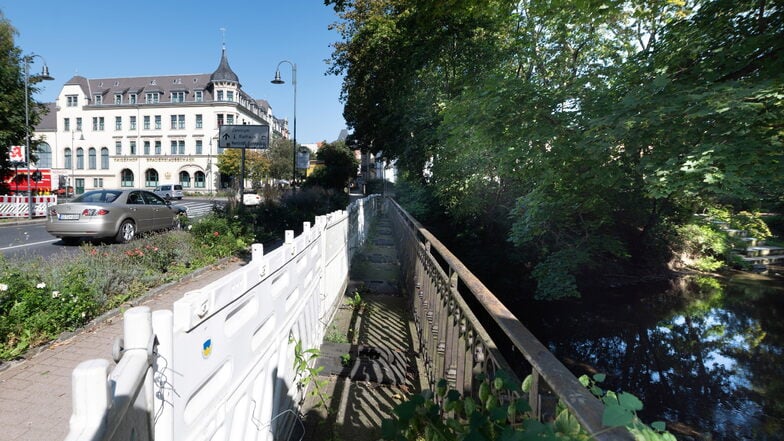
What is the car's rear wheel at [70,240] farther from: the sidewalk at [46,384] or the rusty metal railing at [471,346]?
the rusty metal railing at [471,346]

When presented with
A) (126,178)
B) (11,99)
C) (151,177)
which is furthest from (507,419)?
(126,178)

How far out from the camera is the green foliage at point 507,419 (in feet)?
3.14

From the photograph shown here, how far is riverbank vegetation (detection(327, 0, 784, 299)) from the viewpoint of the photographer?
20.1ft

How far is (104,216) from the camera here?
10797mm

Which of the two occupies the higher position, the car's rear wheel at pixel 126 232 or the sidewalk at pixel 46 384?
the car's rear wheel at pixel 126 232

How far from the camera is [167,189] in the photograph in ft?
156

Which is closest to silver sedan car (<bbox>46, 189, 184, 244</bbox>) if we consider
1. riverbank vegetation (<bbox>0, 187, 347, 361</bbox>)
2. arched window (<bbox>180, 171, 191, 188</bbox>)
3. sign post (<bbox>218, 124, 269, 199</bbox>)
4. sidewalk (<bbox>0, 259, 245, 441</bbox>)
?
riverbank vegetation (<bbox>0, 187, 347, 361</bbox>)

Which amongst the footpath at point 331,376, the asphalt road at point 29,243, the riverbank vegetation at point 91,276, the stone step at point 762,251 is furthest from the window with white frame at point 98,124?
the stone step at point 762,251

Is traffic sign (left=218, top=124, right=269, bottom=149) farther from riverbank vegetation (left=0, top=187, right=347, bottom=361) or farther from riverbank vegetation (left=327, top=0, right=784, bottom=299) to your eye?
riverbank vegetation (left=327, top=0, right=784, bottom=299)

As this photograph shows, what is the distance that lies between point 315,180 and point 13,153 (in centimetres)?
2219

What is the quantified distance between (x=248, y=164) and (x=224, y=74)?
630 inches

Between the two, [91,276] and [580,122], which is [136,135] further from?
[580,122]

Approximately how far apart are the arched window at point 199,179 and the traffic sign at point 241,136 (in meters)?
49.1

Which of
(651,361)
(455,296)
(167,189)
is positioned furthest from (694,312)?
(167,189)
